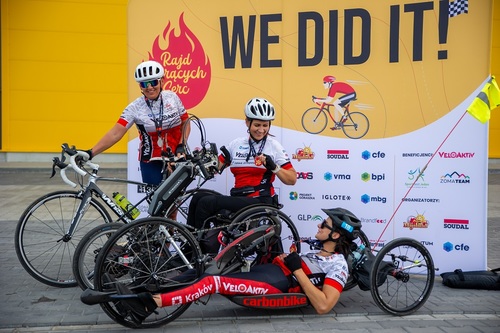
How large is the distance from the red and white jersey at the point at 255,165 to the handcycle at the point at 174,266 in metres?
0.76

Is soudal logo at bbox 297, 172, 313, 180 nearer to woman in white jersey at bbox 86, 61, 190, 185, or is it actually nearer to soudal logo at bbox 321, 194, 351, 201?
soudal logo at bbox 321, 194, 351, 201

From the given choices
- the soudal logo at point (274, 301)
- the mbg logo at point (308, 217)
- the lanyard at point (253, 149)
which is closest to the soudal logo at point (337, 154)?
the mbg logo at point (308, 217)

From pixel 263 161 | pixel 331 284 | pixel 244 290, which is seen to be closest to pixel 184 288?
pixel 244 290

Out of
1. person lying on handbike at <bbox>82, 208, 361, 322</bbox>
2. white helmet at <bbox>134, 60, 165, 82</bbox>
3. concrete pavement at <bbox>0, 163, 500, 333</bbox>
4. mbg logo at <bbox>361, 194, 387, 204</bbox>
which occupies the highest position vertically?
white helmet at <bbox>134, 60, 165, 82</bbox>

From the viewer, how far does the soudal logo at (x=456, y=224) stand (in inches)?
229

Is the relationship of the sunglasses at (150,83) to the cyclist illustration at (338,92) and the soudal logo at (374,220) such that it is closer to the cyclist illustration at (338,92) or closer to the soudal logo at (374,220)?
the cyclist illustration at (338,92)

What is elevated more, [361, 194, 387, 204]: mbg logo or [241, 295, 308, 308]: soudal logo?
[361, 194, 387, 204]: mbg logo

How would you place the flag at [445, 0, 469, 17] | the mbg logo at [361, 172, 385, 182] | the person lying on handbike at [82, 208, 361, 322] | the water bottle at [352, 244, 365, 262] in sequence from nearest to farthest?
the person lying on handbike at [82, 208, 361, 322] < the water bottle at [352, 244, 365, 262] < the flag at [445, 0, 469, 17] < the mbg logo at [361, 172, 385, 182]

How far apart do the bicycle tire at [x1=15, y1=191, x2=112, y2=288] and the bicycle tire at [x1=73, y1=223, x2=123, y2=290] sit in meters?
0.58

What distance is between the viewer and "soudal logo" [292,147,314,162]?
245 inches

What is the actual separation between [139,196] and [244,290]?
2.37 meters

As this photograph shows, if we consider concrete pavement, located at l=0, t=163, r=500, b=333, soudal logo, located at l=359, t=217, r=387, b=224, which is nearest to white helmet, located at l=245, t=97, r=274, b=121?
soudal logo, located at l=359, t=217, r=387, b=224

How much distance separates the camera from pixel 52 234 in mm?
5852

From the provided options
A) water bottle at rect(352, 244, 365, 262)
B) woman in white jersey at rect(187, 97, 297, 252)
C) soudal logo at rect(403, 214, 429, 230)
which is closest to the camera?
water bottle at rect(352, 244, 365, 262)
